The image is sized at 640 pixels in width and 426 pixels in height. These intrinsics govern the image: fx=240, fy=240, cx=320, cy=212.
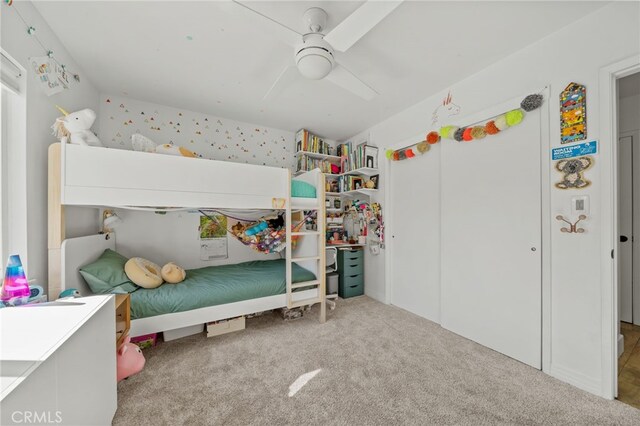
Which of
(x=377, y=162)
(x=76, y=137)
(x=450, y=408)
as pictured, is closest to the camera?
(x=450, y=408)

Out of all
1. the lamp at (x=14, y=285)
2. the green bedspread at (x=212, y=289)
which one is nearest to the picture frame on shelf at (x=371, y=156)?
the green bedspread at (x=212, y=289)

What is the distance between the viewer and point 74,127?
1.73 m

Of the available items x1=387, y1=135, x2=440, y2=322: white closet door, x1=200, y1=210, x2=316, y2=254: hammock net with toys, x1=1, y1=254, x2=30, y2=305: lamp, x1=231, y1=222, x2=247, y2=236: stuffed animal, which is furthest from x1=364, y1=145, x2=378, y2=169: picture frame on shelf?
x1=1, y1=254, x2=30, y2=305: lamp

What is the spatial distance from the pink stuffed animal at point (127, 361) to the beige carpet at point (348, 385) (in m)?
0.11

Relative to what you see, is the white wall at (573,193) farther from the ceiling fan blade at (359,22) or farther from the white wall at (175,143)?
the white wall at (175,143)

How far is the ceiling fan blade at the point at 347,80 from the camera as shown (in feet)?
5.88

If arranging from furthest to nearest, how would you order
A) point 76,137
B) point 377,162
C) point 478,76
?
point 377,162 → point 478,76 → point 76,137

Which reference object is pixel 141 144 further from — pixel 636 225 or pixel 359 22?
pixel 636 225

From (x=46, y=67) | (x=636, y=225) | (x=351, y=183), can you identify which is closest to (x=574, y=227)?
(x=636, y=225)

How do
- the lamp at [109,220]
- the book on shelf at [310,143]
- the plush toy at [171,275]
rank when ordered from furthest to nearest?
the book on shelf at [310,143] → the lamp at [109,220] → the plush toy at [171,275]

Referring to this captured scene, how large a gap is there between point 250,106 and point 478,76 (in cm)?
245

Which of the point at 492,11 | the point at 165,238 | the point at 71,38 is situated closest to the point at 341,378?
the point at 165,238

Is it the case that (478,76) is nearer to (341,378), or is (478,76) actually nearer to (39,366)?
(341,378)

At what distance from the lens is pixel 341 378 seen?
1759mm
